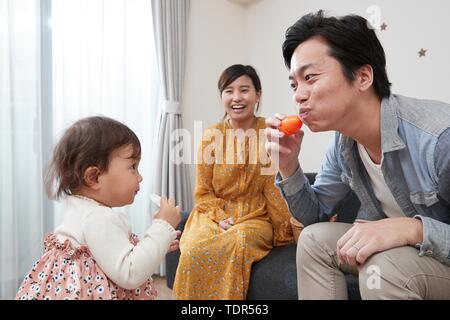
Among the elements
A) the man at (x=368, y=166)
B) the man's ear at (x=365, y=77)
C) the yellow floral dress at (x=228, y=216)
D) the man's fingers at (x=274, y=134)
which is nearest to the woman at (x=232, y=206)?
the yellow floral dress at (x=228, y=216)

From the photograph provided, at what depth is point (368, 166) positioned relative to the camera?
1.10m

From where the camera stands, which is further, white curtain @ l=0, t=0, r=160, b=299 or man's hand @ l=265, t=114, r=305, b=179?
white curtain @ l=0, t=0, r=160, b=299

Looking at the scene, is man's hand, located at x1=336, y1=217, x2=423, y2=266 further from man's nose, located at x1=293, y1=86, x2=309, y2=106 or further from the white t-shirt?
man's nose, located at x1=293, y1=86, x2=309, y2=106

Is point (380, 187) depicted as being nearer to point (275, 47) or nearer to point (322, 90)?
point (322, 90)

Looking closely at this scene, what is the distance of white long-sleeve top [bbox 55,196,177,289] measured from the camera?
913 millimetres

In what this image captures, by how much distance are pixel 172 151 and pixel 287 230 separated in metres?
1.19

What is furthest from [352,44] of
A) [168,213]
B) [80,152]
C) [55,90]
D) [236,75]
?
[55,90]

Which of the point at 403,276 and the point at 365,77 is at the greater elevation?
the point at 365,77

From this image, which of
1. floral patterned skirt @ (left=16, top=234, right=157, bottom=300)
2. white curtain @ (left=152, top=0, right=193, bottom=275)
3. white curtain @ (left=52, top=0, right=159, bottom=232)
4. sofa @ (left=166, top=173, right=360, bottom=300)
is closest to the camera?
floral patterned skirt @ (left=16, top=234, right=157, bottom=300)

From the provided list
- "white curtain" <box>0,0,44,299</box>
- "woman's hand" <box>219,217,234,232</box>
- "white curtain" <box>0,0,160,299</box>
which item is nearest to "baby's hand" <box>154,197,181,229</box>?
"woman's hand" <box>219,217,234,232</box>

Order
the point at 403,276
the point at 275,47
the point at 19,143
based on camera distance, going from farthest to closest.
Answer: the point at 275,47 → the point at 19,143 → the point at 403,276

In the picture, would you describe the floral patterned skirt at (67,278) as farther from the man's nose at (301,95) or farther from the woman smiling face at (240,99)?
the woman smiling face at (240,99)

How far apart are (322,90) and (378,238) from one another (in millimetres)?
415

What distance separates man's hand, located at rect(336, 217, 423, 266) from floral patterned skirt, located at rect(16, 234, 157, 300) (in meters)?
0.61
